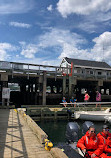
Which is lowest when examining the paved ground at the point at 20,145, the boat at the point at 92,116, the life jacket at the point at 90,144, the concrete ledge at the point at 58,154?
the boat at the point at 92,116

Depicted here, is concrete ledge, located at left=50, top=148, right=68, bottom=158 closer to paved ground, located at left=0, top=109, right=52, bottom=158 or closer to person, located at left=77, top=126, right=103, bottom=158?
paved ground, located at left=0, top=109, right=52, bottom=158

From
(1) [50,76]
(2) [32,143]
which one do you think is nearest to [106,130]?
(2) [32,143]

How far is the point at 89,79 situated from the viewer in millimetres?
19266

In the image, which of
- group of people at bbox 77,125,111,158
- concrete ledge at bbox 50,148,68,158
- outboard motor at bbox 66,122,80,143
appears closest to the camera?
concrete ledge at bbox 50,148,68,158

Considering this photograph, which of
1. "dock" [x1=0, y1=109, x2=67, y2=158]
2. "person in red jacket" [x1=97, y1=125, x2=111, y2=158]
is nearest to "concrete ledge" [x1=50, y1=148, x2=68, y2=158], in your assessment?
"dock" [x1=0, y1=109, x2=67, y2=158]

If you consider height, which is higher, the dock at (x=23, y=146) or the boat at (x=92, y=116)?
the dock at (x=23, y=146)

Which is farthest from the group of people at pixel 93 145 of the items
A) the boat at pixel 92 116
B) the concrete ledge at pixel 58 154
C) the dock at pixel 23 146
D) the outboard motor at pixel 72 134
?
the boat at pixel 92 116

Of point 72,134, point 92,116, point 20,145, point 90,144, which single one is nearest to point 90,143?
point 90,144

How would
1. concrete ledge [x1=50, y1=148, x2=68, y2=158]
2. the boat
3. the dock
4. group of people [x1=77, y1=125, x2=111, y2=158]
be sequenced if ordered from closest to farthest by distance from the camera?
concrete ledge [x1=50, y1=148, x2=68, y2=158] < group of people [x1=77, y1=125, x2=111, y2=158] < the dock < the boat

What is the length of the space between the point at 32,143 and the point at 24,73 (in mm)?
11277

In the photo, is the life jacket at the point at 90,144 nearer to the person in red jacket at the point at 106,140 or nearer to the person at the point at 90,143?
the person at the point at 90,143

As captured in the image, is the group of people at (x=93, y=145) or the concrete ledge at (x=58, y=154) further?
the group of people at (x=93, y=145)

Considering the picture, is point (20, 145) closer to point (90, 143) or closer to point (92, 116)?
point (90, 143)

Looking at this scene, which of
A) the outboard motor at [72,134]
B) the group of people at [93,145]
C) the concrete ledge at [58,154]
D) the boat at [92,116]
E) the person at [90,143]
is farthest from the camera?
the boat at [92,116]
